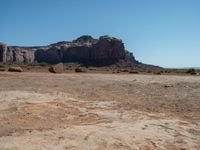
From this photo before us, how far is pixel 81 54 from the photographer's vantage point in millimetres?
131875

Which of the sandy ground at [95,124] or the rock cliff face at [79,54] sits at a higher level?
the rock cliff face at [79,54]

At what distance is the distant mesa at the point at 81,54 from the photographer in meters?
115

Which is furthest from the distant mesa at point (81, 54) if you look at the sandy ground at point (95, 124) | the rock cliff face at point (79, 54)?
the sandy ground at point (95, 124)

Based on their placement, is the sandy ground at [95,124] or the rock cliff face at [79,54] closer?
the sandy ground at [95,124]

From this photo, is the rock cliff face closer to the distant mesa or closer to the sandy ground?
the distant mesa

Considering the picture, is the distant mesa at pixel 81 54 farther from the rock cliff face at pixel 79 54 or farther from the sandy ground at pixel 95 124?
the sandy ground at pixel 95 124

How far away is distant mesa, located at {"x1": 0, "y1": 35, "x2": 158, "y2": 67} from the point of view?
115 metres

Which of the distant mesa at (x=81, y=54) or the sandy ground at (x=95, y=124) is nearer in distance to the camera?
the sandy ground at (x=95, y=124)

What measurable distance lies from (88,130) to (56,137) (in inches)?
34.0

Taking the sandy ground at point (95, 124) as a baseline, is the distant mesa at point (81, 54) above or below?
above

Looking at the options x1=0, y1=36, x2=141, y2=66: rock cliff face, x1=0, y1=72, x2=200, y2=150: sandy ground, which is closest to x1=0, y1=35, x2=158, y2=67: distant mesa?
x1=0, y1=36, x2=141, y2=66: rock cliff face

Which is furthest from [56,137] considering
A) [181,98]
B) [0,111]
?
[181,98]

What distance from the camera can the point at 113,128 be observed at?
820 centimetres

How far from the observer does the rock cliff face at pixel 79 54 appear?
115 metres
